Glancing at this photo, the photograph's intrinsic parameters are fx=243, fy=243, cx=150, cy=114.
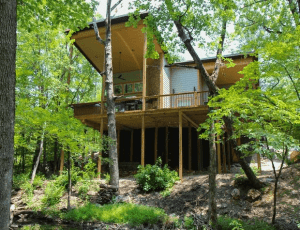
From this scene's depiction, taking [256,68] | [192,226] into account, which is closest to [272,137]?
[256,68]

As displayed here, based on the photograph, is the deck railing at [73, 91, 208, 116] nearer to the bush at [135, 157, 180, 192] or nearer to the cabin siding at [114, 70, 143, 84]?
the cabin siding at [114, 70, 143, 84]

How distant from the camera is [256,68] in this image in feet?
22.1

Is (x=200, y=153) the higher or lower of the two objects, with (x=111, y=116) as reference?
lower

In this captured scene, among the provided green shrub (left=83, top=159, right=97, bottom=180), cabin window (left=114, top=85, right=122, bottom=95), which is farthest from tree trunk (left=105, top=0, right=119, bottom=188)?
cabin window (left=114, top=85, right=122, bottom=95)

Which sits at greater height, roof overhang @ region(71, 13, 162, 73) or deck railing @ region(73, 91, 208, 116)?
roof overhang @ region(71, 13, 162, 73)

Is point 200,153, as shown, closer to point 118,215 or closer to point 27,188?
point 118,215

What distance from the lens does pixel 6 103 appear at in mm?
3047

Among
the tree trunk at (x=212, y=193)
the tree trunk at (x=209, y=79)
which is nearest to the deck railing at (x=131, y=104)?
the tree trunk at (x=209, y=79)

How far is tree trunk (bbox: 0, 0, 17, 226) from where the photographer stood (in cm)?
299

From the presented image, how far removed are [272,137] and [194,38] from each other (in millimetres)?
5218

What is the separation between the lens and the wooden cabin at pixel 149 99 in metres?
13.6

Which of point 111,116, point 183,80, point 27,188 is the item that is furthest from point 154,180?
point 183,80

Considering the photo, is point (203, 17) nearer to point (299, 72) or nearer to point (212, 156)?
point (299, 72)

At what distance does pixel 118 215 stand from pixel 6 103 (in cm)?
562
